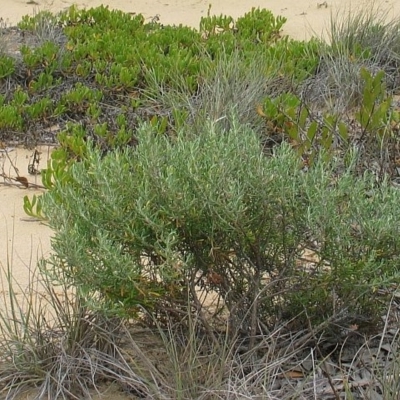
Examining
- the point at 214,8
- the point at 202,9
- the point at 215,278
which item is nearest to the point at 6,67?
the point at 202,9

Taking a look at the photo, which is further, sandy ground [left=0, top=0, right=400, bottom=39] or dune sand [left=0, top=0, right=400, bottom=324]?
sandy ground [left=0, top=0, right=400, bottom=39]

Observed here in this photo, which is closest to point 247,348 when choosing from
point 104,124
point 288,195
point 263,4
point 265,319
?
point 265,319

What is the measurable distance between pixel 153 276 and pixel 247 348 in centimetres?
46

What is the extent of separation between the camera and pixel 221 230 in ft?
9.95

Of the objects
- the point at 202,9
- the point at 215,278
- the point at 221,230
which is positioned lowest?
the point at 215,278

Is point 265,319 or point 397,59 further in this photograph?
point 397,59

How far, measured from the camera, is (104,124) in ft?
19.1

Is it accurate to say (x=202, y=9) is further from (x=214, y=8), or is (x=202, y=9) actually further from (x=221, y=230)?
(x=221, y=230)

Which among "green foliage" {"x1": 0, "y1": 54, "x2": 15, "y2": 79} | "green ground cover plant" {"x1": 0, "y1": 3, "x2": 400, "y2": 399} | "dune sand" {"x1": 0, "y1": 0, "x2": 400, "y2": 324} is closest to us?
"green ground cover plant" {"x1": 0, "y1": 3, "x2": 400, "y2": 399}

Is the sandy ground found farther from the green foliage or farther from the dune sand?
the green foliage

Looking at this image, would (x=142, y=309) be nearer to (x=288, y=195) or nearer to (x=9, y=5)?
(x=288, y=195)

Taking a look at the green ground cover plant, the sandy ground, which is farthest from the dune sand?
the green ground cover plant

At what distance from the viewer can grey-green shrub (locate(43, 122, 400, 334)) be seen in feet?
9.58

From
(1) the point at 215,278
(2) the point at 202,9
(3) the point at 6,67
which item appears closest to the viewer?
(1) the point at 215,278
